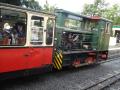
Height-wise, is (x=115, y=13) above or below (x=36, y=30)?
above

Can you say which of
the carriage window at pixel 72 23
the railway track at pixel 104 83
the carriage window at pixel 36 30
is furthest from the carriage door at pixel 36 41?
the carriage window at pixel 72 23

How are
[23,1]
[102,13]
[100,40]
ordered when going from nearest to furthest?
[100,40] → [23,1] → [102,13]

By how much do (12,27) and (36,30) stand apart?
99 cm

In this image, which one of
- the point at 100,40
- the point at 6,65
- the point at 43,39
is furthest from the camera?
the point at 100,40

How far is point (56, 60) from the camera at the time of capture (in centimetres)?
1091

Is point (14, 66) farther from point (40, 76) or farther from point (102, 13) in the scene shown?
point (102, 13)

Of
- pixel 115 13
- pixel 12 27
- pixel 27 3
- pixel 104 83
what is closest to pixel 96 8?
pixel 115 13

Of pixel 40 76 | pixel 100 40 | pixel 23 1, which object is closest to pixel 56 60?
pixel 40 76

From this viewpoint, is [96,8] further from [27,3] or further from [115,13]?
[27,3]

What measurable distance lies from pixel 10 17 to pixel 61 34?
4065 mm

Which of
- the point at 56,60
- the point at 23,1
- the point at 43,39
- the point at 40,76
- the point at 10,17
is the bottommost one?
the point at 40,76

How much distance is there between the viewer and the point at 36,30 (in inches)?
361

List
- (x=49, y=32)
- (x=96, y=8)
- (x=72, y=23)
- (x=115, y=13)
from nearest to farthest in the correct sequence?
(x=49, y=32) → (x=72, y=23) → (x=96, y=8) → (x=115, y=13)

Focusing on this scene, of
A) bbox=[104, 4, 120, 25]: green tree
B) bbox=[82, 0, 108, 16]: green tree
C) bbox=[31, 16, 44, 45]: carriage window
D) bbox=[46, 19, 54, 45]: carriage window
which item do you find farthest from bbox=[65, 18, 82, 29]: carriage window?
bbox=[104, 4, 120, 25]: green tree
